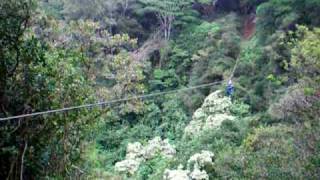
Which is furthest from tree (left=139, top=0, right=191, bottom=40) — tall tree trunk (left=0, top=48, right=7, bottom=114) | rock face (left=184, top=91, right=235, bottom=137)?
tall tree trunk (left=0, top=48, right=7, bottom=114)

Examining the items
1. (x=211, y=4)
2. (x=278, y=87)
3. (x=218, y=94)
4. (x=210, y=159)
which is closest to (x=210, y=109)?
(x=218, y=94)

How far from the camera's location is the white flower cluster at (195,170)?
1026 cm

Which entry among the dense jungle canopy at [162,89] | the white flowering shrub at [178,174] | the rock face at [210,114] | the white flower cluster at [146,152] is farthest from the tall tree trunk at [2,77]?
the rock face at [210,114]

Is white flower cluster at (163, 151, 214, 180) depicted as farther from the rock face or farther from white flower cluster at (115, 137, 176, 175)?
the rock face

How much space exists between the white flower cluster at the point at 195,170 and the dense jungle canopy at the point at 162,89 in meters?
0.03

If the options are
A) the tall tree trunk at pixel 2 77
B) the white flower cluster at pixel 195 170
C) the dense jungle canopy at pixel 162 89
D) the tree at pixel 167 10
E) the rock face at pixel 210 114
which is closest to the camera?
the tall tree trunk at pixel 2 77

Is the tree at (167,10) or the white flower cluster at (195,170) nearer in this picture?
the white flower cluster at (195,170)

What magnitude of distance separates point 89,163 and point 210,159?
398cm

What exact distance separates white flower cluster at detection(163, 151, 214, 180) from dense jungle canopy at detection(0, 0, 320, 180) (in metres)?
0.03

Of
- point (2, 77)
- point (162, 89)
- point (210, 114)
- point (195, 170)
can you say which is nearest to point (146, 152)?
point (210, 114)

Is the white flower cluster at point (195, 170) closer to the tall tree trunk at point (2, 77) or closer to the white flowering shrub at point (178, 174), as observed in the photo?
the white flowering shrub at point (178, 174)

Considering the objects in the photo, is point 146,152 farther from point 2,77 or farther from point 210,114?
point 2,77

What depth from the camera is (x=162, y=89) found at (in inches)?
715

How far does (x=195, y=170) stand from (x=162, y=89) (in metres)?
8.10
